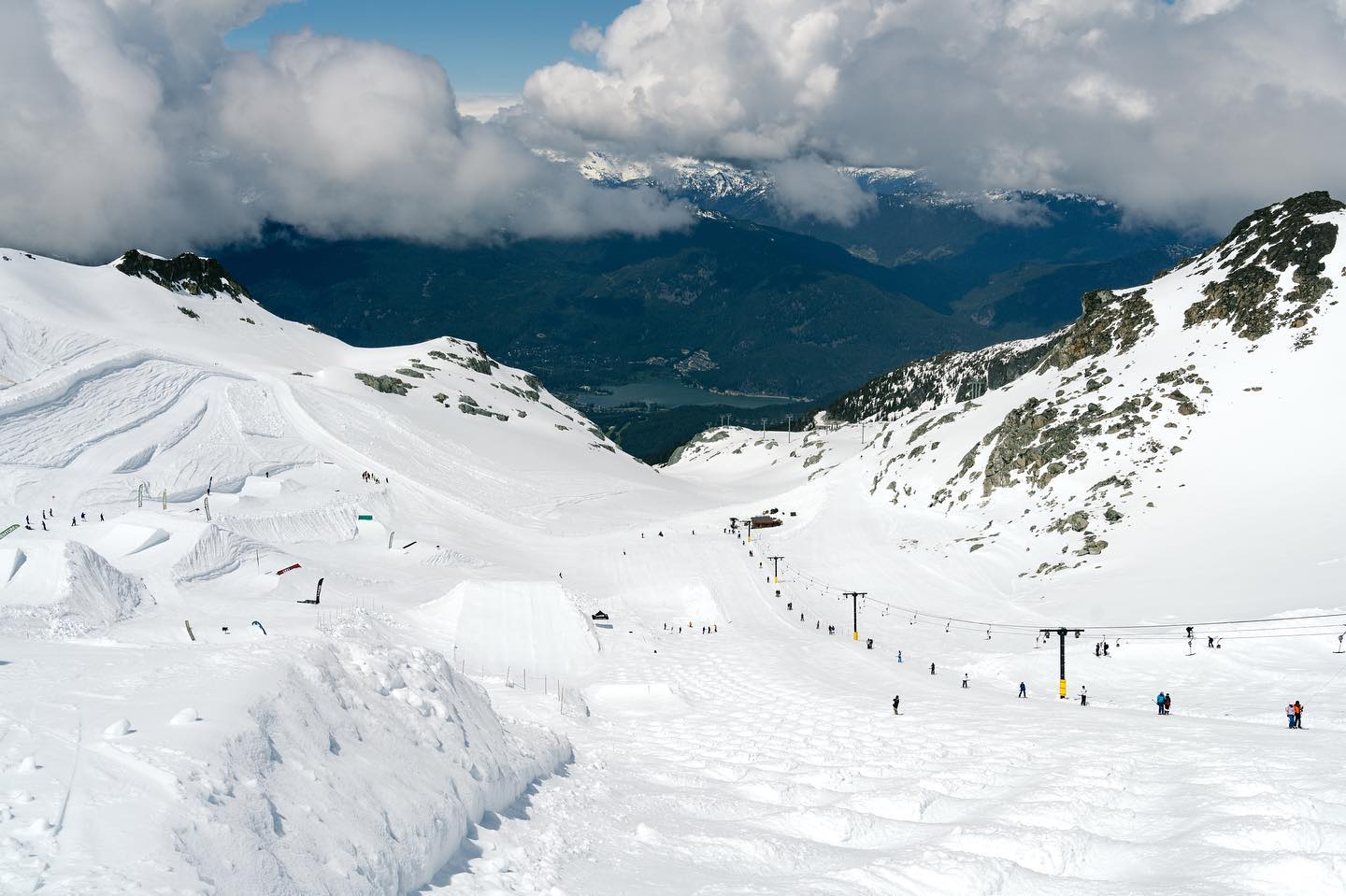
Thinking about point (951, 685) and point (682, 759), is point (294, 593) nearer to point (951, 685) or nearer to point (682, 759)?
point (682, 759)

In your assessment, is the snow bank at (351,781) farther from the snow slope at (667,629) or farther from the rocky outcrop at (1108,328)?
the rocky outcrop at (1108,328)

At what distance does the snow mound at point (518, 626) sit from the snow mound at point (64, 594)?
672 inches

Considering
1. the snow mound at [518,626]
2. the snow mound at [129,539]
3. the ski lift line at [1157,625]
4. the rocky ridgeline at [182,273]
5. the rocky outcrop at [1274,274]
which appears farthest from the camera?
the rocky ridgeline at [182,273]

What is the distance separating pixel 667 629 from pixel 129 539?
35905mm

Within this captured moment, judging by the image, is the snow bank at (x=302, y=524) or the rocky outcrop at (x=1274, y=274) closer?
the snow bank at (x=302, y=524)

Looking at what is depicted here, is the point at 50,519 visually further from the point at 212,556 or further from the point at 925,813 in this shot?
the point at 925,813

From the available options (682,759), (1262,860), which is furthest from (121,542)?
(1262,860)

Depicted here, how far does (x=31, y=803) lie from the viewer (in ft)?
39.1

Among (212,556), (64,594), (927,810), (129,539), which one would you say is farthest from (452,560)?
(927,810)

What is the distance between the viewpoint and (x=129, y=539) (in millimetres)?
54719

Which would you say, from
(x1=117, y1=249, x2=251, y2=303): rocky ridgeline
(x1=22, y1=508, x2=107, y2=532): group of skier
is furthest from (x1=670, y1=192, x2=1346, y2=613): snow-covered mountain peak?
(x1=117, y1=249, x2=251, y2=303): rocky ridgeline

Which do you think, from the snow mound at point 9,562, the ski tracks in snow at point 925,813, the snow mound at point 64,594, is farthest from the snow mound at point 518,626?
the snow mound at point 9,562

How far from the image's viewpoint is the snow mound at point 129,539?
2114 inches

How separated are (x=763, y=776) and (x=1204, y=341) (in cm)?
7715
